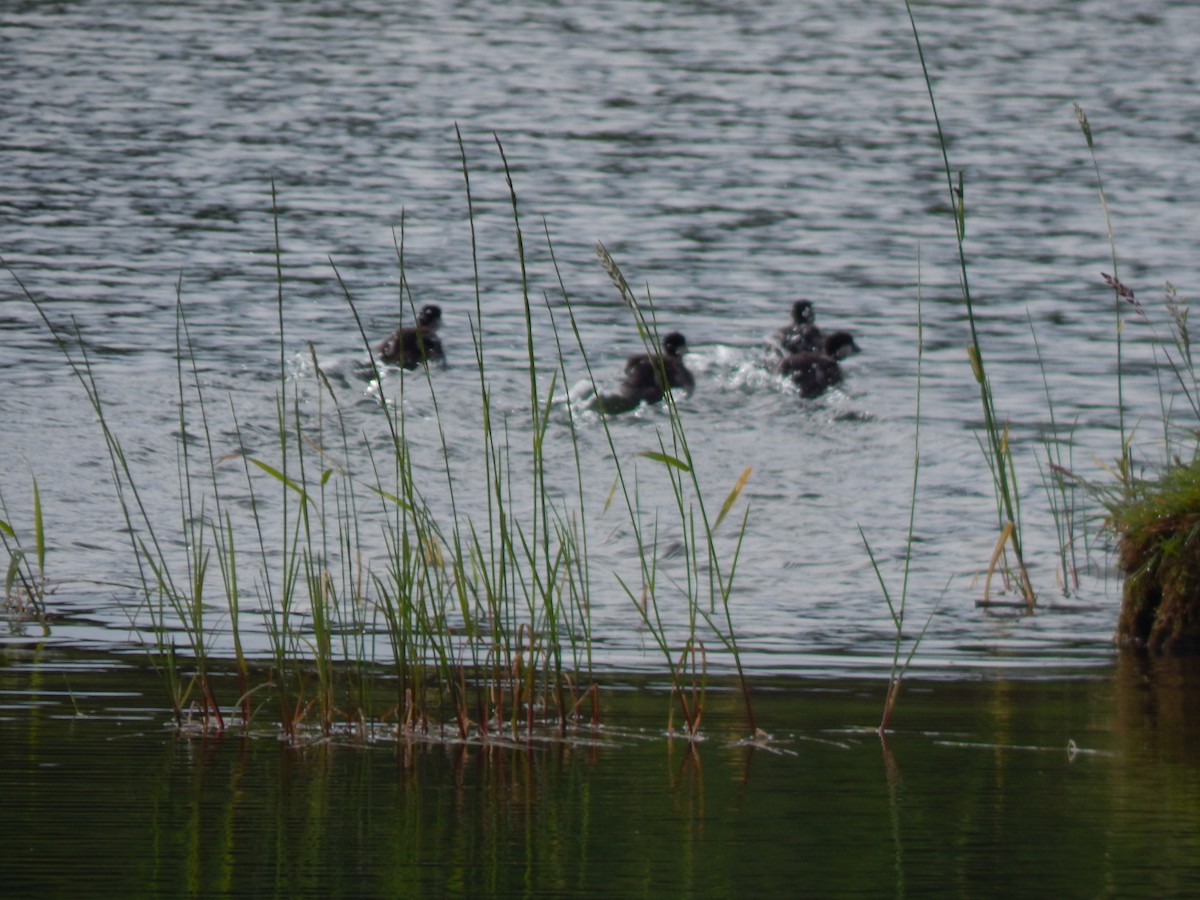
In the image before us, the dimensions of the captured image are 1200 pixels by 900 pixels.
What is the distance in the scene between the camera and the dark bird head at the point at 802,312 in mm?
12388

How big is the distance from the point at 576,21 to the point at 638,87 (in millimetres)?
6726

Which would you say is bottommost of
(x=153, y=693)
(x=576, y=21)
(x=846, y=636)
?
(x=576, y=21)

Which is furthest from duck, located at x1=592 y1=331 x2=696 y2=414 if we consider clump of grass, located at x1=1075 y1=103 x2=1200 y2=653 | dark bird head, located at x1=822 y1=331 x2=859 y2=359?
clump of grass, located at x1=1075 y1=103 x2=1200 y2=653

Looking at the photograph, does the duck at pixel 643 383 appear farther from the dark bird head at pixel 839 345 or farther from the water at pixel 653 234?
the dark bird head at pixel 839 345

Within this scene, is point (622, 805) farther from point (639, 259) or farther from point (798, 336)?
point (639, 259)

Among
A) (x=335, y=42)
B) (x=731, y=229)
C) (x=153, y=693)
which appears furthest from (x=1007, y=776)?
(x=335, y=42)

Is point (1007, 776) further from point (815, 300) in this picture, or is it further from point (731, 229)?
point (731, 229)

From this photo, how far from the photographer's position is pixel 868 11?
33.3m

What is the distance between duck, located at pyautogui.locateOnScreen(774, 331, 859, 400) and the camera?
35.5ft

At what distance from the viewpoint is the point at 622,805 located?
3.00 m

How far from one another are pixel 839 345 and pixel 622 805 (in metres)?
9.03

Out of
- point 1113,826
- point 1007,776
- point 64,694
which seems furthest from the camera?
point 64,694

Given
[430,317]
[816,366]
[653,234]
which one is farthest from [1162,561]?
[653,234]

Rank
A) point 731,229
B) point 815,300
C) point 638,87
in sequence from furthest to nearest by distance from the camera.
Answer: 1. point 638,87
2. point 731,229
3. point 815,300
